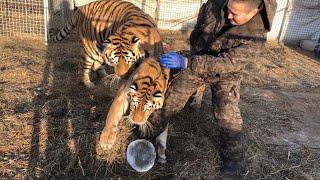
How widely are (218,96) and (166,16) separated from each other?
4324 mm

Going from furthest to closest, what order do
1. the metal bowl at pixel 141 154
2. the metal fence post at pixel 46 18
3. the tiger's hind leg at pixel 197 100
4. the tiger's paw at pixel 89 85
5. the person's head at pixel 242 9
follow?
the metal fence post at pixel 46 18 → the tiger's paw at pixel 89 85 → the tiger's hind leg at pixel 197 100 → the metal bowl at pixel 141 154 → the person's head at pixel 242 9

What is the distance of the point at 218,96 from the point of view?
3398mm

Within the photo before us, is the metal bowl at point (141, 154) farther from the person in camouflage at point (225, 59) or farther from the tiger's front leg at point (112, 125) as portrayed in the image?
the person in camouflage at point (225, 59)

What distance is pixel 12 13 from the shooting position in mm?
6262

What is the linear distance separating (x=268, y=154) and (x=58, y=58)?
125 inches

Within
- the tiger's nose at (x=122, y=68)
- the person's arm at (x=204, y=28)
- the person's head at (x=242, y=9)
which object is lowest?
the tiger's nose at (x=122, y=68)

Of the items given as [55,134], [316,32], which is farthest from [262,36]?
[316,32]

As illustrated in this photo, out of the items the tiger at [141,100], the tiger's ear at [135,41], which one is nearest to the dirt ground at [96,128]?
the tiger at [141,100]

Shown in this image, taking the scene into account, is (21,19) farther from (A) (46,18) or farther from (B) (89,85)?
(B) (89,85)

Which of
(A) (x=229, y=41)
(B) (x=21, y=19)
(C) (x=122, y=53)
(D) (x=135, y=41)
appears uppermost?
(A) (x=229, y=41)

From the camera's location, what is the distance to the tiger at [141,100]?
3.14 meters

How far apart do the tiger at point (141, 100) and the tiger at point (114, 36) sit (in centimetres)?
43

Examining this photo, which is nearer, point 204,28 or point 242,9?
point 242,9

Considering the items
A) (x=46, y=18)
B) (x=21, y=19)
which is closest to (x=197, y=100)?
(x=46, y=18)
